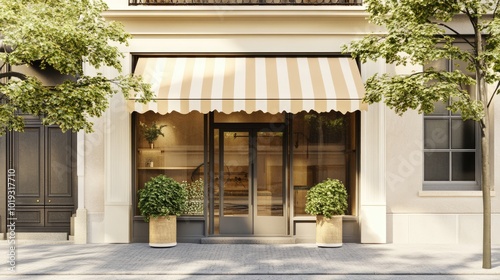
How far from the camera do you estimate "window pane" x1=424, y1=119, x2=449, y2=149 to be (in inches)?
548

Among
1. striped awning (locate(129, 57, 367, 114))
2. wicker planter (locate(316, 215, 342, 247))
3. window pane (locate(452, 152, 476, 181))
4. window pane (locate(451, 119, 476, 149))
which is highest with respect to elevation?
striped awning (locate(129, 57, 367, 114))

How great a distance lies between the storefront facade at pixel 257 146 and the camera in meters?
13.3

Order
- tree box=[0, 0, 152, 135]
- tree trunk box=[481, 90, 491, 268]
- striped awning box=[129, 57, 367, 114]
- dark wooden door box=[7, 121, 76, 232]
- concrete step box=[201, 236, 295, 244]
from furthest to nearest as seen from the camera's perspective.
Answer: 1. dark wooden door box=[7, 121, 76, 232]
2. concrete step box=[201, 236, 295, 244]
3. striped awning box=[129, 57, 367, 114]
4. tree trunk box=[481, 90, 491, 268]
5. tree box=[0, 0, 152, 135]

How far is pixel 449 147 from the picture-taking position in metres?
14.0

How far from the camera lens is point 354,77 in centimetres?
1302

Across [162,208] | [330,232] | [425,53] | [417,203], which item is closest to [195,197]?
[162,208]

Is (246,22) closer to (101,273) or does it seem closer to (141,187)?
(141,187)

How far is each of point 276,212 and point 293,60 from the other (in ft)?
12.9

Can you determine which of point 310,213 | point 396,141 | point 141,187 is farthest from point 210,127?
point 396,141

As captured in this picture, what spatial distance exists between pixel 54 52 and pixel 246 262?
18.1 feet

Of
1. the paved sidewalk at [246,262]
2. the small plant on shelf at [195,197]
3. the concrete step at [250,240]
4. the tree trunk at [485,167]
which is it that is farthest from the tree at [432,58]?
the small plant on shelf at [195,197]

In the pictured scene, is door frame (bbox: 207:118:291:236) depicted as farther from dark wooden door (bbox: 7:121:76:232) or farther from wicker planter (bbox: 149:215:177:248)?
dark wooden door (bbox: 7:121:76:232)

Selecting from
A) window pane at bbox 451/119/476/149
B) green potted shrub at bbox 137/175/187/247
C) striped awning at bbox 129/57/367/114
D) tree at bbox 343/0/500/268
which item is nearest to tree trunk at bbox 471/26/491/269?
tree at bbox 343/0/500/268

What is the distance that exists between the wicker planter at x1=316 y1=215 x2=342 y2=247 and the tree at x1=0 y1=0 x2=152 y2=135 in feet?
19.4
